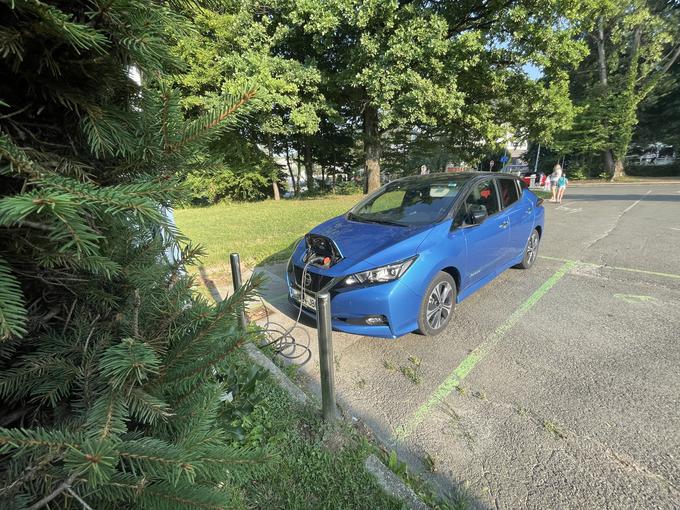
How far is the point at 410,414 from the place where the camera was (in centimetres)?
261

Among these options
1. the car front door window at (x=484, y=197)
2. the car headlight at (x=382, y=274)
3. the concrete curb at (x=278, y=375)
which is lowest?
the concrete curb at (x=278, y=375)

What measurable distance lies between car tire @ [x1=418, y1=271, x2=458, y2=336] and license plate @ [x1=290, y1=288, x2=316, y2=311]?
3.66 ft

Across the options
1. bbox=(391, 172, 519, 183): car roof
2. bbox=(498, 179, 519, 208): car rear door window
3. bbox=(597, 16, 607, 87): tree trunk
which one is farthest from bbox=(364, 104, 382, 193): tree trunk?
bbox=(597, 16, 607, 87): tree trunk

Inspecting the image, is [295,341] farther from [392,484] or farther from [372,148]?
[372,148]

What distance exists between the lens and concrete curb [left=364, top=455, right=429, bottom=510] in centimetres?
183

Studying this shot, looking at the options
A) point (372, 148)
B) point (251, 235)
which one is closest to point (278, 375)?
point (251, 235)

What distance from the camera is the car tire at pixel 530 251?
5.59 metres

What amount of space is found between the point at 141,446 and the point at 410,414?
2.18 metres

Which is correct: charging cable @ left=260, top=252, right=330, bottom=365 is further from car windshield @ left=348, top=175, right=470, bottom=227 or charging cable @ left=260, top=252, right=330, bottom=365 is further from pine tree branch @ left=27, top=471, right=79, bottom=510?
pine tree branch @ left=27, top=471, right=79, bottom=510

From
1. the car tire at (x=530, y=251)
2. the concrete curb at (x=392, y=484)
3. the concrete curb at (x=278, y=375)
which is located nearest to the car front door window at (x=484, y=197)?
the car tire at (x=530, y=251)

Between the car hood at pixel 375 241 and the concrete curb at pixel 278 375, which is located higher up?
the car hood at pixel 375 241

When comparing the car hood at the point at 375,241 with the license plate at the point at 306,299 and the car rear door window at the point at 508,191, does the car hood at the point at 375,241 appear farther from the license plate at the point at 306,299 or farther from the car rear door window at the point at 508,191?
the car rear door window at the point at 508,191

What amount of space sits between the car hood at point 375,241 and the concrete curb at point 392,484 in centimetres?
167

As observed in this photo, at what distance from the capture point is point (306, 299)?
373 centimetres
